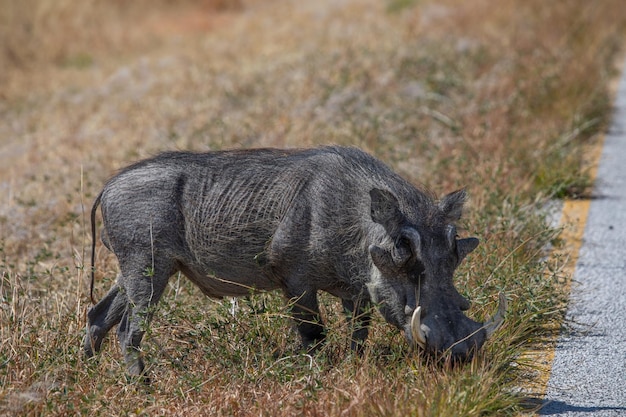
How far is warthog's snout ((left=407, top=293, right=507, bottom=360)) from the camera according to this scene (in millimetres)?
4305

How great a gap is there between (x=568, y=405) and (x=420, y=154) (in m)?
4.41

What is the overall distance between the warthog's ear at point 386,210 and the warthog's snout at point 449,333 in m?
0.44

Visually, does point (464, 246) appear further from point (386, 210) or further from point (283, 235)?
point (283, 235)

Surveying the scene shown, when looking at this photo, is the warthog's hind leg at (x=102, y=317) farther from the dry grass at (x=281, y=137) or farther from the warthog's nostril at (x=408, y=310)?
the warthog's nostril at (x=408, y=310)

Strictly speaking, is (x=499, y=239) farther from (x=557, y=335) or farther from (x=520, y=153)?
(x=520, y=153)

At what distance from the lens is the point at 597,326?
18.2ft

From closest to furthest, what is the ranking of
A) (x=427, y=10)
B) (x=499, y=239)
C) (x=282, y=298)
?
(x=282, y=298) < (x=499, y=239) < (x=427, y=10)

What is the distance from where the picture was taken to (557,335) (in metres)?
5.46

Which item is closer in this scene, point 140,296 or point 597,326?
point 140,296

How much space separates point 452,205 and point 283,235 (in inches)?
31.9

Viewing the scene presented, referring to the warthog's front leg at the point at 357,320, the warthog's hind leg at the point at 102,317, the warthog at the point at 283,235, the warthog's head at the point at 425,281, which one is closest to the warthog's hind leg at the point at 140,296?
the warthog at the point at 283,235

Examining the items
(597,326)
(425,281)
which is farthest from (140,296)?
(597,326)

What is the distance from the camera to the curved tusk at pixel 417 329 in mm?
4273

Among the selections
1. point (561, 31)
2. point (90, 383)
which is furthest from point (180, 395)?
point (561, 31)
